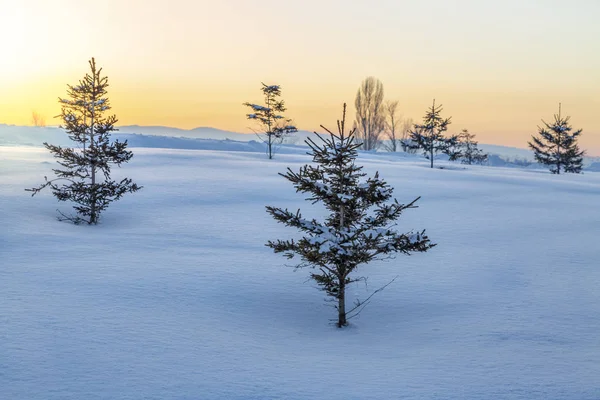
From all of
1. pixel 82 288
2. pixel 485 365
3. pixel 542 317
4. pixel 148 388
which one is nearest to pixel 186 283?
pixel 82 288

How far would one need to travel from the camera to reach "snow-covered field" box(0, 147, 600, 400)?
5.99 meters

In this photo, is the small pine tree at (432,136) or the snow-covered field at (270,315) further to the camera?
the small pine tree at (432,136)

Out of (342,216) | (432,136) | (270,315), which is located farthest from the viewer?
(432,136)

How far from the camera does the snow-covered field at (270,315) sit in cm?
599

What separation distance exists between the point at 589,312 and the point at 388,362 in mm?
4712

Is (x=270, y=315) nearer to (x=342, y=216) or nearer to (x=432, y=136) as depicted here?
(x=342, y=216)

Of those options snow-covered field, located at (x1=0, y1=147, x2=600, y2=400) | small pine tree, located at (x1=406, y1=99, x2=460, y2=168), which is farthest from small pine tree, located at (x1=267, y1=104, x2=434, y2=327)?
small pine tree, located at (x1=406, y1=99, x2=460, y2=168)

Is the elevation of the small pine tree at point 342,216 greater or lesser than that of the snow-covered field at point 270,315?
greater

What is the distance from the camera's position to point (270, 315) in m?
9.16

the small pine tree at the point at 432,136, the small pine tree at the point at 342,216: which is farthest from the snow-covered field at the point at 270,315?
the small pine tree at the point at 432,136

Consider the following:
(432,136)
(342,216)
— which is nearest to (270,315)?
(342,216)

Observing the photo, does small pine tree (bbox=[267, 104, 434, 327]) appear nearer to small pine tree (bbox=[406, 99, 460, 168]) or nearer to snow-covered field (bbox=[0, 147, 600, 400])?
snow-covered field (bbox=[0, 147, 600, 400])

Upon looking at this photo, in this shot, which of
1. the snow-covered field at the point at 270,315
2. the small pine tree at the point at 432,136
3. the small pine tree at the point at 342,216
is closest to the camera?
the snow-covered field at the point at 270,315

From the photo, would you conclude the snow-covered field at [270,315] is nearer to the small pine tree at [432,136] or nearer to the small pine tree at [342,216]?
the small pine tree at [342,216]
